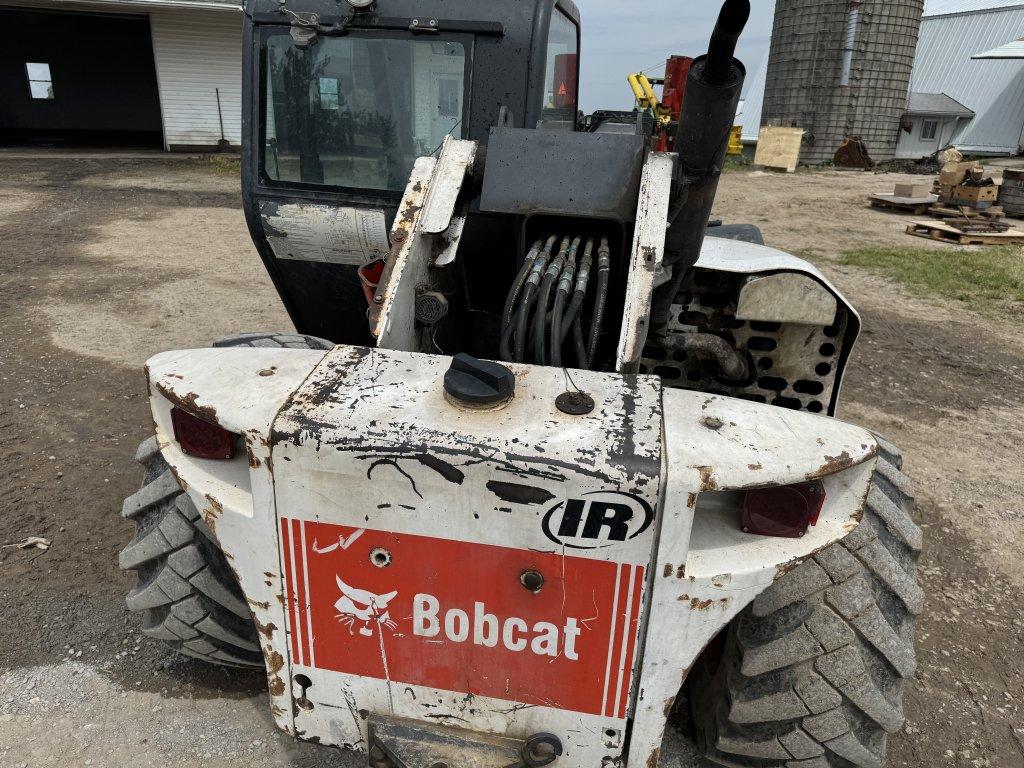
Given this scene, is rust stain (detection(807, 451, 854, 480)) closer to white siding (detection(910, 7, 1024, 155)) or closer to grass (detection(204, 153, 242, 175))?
grass (detection(204, 153, 242, 175))

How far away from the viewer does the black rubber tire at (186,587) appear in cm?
216

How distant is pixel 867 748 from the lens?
1853mm

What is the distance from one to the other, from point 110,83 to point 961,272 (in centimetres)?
2397

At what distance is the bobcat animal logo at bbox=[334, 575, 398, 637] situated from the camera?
1.58 meters

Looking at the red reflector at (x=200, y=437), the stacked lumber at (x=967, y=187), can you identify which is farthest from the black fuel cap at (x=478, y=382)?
the stacked lumber at (x=967, y=187)

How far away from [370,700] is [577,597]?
55cm

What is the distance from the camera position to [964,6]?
33.1 meters

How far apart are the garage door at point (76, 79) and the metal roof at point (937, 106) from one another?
25.3 m

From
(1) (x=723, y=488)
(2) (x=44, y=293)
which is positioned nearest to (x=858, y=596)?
(1) (x=723, y=488)

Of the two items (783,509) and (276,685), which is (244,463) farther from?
(783,509)

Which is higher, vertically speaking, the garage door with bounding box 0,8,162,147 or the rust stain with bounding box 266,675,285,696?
the garage door with bounding box 0,8,162,147

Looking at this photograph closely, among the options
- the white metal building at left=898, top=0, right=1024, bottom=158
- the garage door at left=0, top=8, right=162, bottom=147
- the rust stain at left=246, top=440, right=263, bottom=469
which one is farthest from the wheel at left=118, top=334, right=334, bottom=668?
the white metal building at left=898, top=0, right=1024, bottom=158

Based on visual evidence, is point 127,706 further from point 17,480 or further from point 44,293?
point 44,293

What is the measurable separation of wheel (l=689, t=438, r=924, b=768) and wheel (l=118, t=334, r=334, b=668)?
4.37 feet
